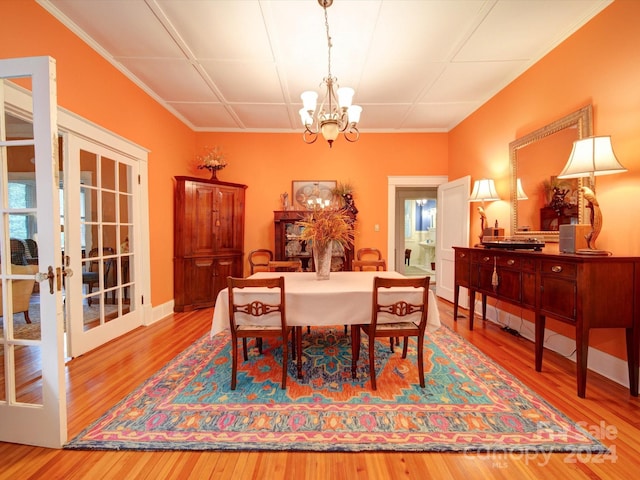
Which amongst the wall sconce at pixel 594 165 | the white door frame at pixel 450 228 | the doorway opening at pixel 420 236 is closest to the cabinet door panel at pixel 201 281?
the white door frame at pixel 450 228

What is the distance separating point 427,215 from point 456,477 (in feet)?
26.4

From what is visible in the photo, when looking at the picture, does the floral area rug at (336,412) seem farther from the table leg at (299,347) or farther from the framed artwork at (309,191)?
the framed artwork at (309,191)

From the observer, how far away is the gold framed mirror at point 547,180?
2.60 m

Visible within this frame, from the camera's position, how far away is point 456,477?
140 centimetres

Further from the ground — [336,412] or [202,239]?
[202,239]

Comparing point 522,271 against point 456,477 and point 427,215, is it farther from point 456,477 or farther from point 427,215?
point 427,215

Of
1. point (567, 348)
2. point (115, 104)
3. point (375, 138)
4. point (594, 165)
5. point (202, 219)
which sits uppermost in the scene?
point (375, 138)

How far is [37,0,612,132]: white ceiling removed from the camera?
Answer: 2.35 m

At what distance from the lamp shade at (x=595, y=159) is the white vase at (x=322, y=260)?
2.05m

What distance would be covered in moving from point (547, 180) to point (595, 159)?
2.96 ft

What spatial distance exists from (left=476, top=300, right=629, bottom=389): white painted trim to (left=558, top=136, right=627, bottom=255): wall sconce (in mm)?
938

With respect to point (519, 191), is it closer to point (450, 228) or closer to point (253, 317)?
point (450, 228)

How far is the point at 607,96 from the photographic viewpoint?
232 cm

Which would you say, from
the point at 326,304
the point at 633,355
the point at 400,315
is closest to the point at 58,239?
the point at 326,304
